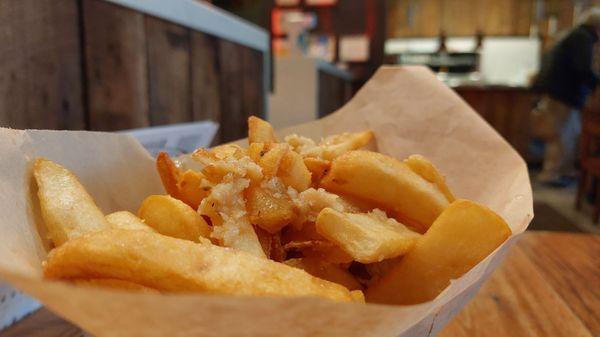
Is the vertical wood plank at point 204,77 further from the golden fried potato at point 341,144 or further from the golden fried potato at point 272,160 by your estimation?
the golden fried potato at point 272,160

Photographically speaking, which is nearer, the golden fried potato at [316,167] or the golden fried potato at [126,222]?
the golden fried potato at [126,222]

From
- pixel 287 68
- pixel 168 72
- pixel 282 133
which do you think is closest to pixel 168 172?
pixel 282 133

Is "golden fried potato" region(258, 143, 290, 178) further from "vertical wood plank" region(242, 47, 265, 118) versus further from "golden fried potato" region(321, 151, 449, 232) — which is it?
"vertical wood plank" region(242, 47, 265, 118)

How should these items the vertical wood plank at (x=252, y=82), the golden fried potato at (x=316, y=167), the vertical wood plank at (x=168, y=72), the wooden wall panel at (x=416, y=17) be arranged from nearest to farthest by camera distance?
the golden fried potato at (x=316, y=167) → the vertical wood plank at (x=168, y=72) → the vertical wood plank at (x=252, y=82) → the wooden wall panel at (x=416, y=17)

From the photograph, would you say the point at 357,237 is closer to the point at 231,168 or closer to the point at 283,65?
the point at 231,168

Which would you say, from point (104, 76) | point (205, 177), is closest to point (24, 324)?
point (205, 177)

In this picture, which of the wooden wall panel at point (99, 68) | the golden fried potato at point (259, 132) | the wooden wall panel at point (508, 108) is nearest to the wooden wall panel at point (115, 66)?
the wooden wall panel at point (99, 68)

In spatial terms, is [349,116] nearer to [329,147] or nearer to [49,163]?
[329,147]

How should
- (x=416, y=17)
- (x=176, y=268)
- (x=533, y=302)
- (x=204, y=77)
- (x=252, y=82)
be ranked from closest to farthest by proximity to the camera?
(x=176, y=268) < (x=533, y=302) < (x=204, y=77) < (x=252, y=82) < (x=416, y=17)

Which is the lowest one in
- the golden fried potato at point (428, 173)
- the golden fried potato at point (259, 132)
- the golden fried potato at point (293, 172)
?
the golden fried potato at point (428, 173)
